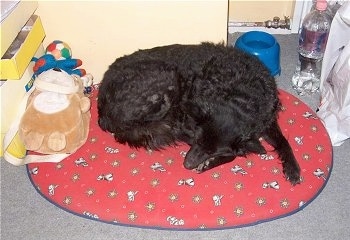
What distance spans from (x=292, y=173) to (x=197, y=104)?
528mm

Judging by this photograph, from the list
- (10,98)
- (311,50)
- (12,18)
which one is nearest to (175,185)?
(10,98)

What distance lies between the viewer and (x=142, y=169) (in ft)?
6.24

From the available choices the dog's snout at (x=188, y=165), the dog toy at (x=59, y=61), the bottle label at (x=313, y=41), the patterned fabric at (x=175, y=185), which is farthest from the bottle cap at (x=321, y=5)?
the dog toy at (x=59, y=61)

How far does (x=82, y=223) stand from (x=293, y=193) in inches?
35.4

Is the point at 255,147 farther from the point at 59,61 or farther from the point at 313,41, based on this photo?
the point at 59,61

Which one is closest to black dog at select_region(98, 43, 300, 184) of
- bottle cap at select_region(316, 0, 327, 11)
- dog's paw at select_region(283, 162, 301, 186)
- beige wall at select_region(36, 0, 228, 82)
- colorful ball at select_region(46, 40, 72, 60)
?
dog's paw at select_region(283, 162, 301, 186)

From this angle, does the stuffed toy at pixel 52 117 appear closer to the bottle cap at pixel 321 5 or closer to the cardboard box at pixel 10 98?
the cardboard box at pixel 10 98

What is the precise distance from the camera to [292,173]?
5.98 ft

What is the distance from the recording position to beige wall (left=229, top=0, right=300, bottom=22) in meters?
2.72

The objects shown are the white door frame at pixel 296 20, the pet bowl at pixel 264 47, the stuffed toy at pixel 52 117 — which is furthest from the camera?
the white door frame at pixel 296 20

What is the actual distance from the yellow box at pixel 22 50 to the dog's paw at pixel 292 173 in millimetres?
1250

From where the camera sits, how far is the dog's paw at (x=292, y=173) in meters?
1.81

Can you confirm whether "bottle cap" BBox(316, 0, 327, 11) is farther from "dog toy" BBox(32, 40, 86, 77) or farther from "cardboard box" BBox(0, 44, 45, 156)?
"cardboard box" BBox(0, 44, 45, 156)

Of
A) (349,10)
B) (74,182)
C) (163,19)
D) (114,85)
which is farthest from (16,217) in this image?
(349,10)
